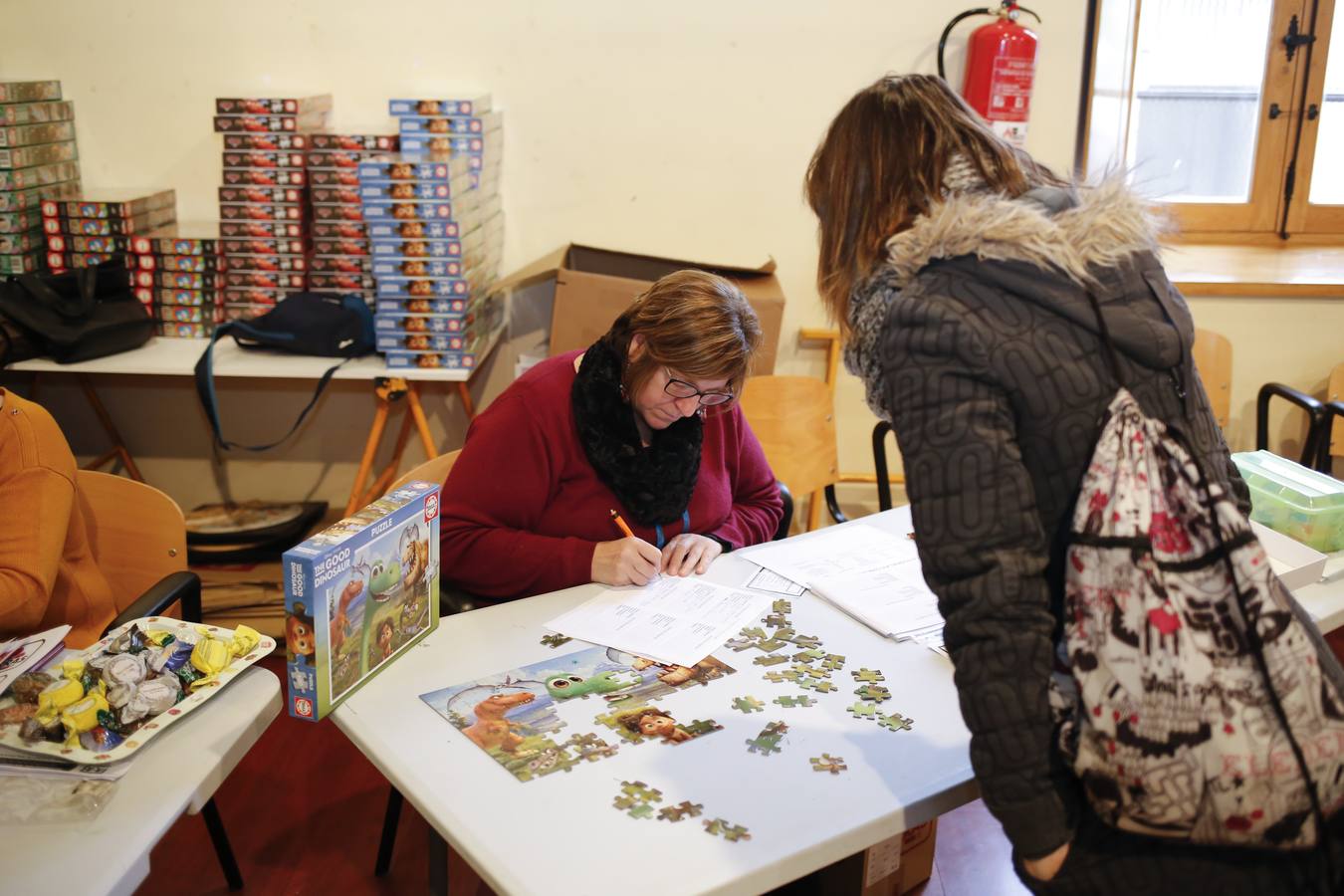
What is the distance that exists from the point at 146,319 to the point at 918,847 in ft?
8.51

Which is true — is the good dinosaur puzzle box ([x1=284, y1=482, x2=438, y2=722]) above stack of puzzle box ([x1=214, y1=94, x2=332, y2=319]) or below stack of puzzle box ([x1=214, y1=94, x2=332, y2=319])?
below

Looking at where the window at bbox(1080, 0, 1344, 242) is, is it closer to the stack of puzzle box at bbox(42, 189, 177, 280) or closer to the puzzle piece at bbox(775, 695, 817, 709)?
the puzzle piece at bbox(775, 695, 817, 709)

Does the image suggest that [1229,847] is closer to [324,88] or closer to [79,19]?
[324,88]

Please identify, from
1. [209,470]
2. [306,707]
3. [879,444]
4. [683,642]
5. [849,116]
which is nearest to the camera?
[849,116]

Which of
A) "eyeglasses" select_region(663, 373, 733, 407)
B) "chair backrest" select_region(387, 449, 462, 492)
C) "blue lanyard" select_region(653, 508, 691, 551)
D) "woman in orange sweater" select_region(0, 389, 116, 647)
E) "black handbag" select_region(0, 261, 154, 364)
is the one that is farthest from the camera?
"black handbag" select_region(0, 261, 154, 364)

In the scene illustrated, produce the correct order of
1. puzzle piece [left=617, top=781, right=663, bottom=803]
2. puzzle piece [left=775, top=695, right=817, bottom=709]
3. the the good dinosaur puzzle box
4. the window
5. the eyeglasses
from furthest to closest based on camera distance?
the window → the eyeglasses → puzzle piece [left=775, top=695, right=817, bottom=709] → the the good dinosaur puzzle box → puzzle piece [left=617, top=781, right=663, bottom=803]

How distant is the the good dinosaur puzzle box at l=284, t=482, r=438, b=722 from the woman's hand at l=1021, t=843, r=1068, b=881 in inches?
35.3

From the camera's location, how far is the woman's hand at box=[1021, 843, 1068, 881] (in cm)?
110

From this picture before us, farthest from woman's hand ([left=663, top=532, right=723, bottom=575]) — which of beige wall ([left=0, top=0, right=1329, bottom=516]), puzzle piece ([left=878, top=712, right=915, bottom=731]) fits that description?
beige wall ([left=0, top=0, right=1329, bottom=516])

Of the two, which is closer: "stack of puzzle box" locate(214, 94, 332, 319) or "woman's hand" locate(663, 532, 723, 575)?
"woman's hand" locate(663, 532, 723, 575)

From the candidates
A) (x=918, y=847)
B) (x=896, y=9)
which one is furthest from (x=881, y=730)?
(x=896, y=9)

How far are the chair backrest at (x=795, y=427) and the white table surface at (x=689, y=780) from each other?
1382mm

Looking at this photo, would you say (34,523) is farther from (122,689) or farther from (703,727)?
(703,727)

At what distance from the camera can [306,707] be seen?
4.71ft
